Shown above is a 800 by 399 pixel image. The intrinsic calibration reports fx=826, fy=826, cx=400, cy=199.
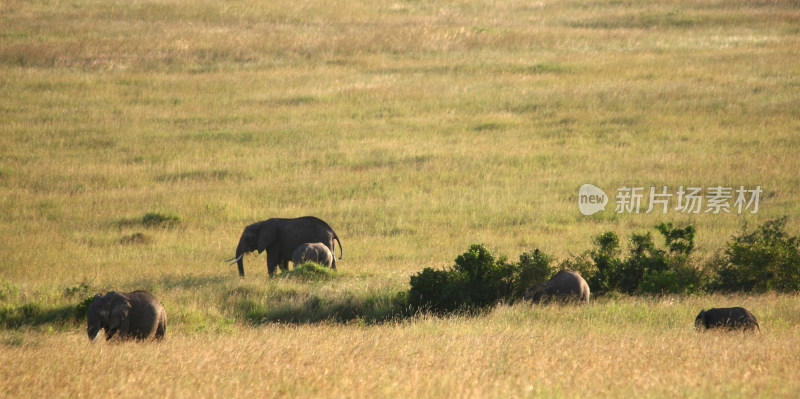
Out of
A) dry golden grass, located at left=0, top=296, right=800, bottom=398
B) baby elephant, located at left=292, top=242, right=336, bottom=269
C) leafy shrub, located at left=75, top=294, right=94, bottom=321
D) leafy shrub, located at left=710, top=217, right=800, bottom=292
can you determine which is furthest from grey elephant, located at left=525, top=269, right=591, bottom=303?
leafy shrub, located at left=75, top=294, right=94, bottom=321

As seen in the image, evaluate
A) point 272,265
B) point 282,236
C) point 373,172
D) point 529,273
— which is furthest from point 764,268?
point 373,172

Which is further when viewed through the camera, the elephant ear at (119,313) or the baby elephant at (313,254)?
the baby elephant at (313,254)

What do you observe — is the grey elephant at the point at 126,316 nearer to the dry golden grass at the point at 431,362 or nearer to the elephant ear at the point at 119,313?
the elephant ear at the point at 119,313

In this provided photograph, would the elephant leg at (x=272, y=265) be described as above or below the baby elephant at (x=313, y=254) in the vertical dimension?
below

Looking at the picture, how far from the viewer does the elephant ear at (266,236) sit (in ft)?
59.5

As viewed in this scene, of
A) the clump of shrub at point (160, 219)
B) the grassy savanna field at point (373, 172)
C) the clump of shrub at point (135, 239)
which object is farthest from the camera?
the clump of shrub at point (160, 219)

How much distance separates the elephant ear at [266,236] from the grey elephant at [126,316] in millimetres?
6056

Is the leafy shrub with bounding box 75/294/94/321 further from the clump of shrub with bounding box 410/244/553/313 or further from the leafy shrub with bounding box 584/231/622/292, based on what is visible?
the leafy shrub with bounding box 584/231/622/292

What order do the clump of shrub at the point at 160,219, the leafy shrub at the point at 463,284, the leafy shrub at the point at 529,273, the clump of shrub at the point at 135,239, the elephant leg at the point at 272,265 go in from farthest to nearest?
the clump of shrub at the point at 160,219 → the clump of shrub at the point at 135,239 → the elephant leg at the point at 272,265 → the leafy shrub at the point at 529,273 → the leafy shrub at the point at 463,284

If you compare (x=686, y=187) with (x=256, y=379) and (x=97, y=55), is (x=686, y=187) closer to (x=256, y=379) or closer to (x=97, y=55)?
(x=256, y=379)

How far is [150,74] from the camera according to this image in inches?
1761

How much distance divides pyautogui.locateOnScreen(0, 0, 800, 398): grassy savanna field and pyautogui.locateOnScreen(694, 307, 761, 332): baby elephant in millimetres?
398

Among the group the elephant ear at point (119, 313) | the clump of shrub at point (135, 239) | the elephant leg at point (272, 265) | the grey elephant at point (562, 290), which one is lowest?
the clump of shrub at point (135, 239)

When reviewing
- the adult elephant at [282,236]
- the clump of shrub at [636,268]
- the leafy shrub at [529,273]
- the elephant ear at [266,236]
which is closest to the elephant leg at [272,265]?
the adult elephant at [282,236]
